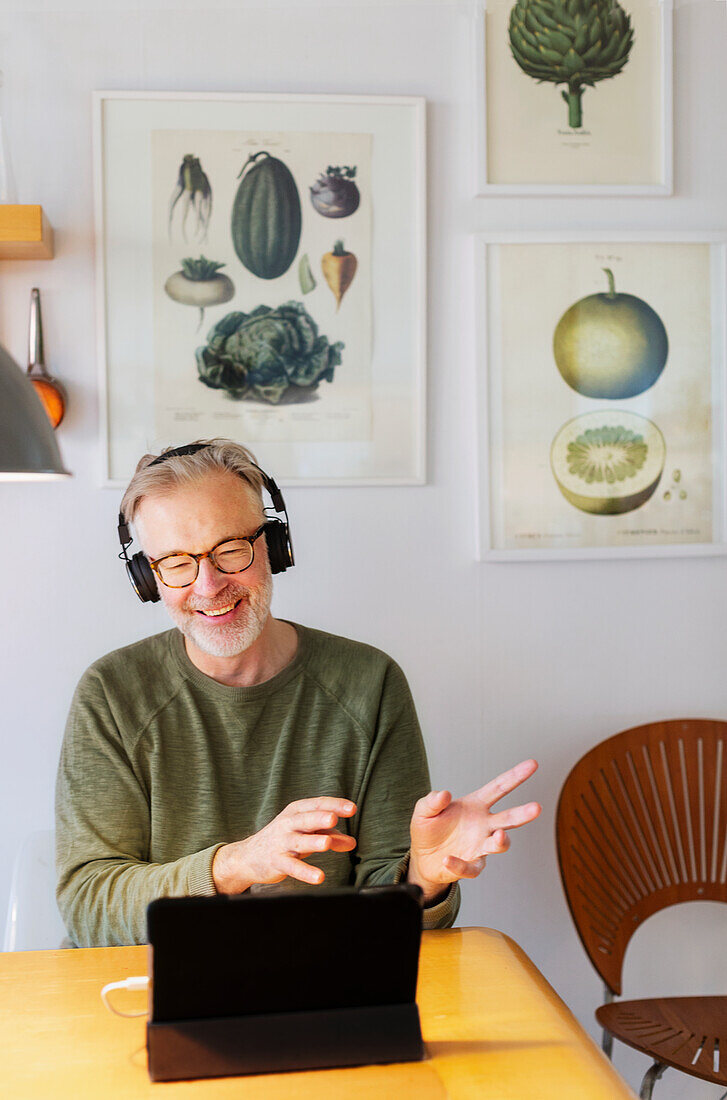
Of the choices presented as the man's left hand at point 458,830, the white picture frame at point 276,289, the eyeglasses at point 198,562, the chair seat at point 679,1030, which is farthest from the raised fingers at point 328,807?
the white picture frame at point 276,289

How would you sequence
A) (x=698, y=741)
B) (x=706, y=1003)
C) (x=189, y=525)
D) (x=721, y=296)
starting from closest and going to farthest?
(x=189, y=525) < (x=706, y=1003) < (x=698, y=741) < (x=721, y=296)

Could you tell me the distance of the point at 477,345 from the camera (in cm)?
197

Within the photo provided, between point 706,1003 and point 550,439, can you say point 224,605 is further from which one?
point 706,1003

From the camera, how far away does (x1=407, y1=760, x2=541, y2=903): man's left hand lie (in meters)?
1.15

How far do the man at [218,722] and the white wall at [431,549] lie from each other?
43 cm

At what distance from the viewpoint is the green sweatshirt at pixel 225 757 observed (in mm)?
1409

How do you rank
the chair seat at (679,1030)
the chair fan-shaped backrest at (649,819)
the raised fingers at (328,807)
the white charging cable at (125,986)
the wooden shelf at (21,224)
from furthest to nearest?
the chair fan-shaped backrest at (649,819)
the wooden shelf at (21,224)
the chair seat at (679,1030)
the raised fingers at (328,807)
the white charging cable at (125,986)

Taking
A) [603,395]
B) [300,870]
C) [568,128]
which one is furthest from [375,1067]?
[568,128]

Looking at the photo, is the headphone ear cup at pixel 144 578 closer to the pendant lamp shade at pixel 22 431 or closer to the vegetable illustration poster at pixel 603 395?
the pendant lamp shade at pixel 22 431

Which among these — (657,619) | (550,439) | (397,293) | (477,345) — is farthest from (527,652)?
(397,293)

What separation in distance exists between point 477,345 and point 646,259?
0.41 metres

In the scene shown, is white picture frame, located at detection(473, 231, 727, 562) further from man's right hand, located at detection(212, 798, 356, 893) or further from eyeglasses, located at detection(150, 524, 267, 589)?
man's right hand, located at detection(212, 798, 356, 893)

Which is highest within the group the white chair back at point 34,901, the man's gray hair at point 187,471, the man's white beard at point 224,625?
the man's gray hair at point 187,471

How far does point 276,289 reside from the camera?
76.1 inches
